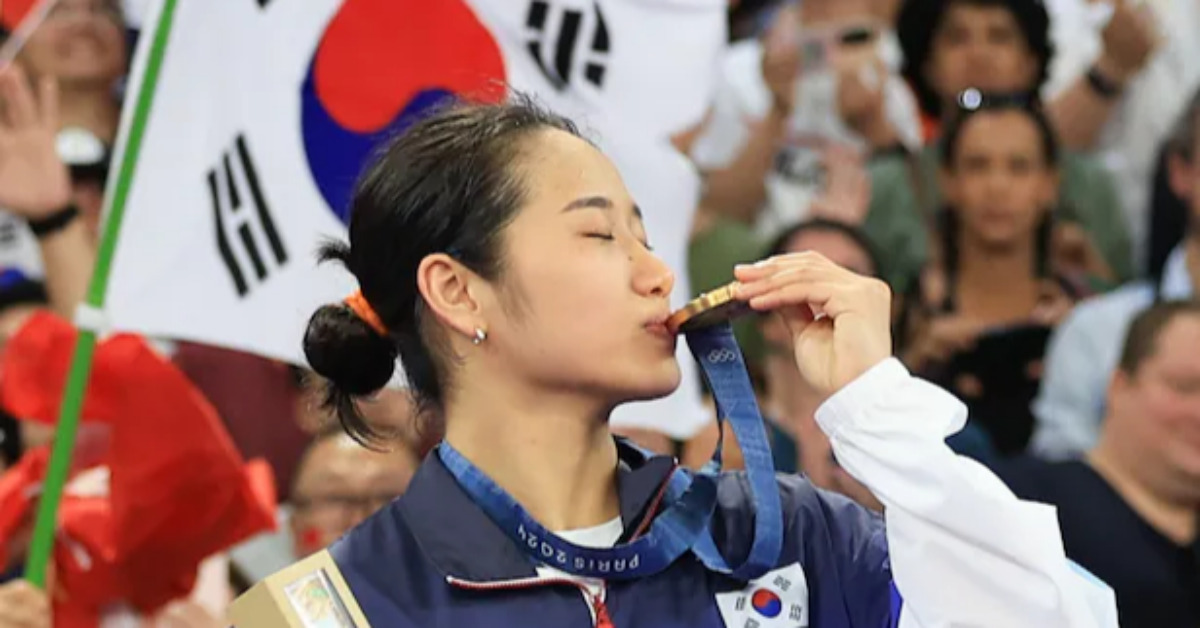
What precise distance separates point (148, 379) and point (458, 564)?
4.94 feet

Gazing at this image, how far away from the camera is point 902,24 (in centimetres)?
508

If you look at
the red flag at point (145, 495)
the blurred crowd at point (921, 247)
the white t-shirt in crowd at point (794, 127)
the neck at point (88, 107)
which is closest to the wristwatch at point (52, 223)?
the blurred crowd at point (921, 247)

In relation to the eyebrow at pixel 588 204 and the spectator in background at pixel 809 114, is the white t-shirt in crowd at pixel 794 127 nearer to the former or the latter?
the spectator in background at pixel 809 114

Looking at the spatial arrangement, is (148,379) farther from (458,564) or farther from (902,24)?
(902,24)

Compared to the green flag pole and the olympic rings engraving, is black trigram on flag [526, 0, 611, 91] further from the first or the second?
the olympic rings engraving

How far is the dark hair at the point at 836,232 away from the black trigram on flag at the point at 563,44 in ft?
3.23

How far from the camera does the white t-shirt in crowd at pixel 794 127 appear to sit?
5.20 metres

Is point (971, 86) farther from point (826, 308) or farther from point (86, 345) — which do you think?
point (826, 308)

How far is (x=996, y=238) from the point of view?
475 cm

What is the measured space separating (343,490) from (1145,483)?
1.58m

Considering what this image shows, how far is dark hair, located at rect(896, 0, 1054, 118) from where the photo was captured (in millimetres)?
5039

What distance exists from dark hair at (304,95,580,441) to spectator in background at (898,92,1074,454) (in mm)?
2457

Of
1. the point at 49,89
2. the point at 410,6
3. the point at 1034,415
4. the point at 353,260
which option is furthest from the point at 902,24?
the point at 353,260

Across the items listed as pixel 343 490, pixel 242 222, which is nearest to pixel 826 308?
pixel 242 222
